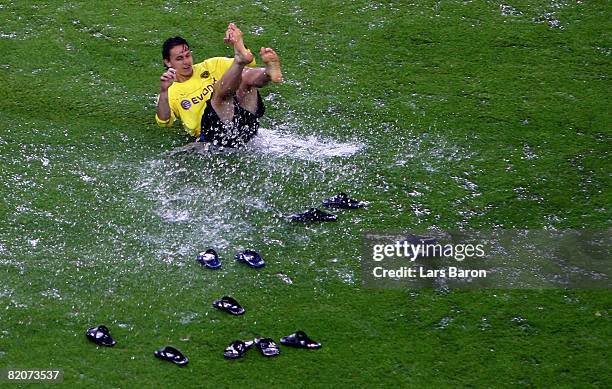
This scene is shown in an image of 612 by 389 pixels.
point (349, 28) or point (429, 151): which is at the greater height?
point (349, 28)

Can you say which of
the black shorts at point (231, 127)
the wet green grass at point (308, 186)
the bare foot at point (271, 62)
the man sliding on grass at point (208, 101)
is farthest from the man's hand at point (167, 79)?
the bare foot at point (271, 62)

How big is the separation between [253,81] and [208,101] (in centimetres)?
37

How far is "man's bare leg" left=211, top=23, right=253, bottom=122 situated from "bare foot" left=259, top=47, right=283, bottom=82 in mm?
101

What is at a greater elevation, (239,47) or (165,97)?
(239,47)

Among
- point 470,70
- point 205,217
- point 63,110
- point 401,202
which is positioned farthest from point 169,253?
point 470,70

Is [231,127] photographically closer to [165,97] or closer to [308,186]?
[165,97]

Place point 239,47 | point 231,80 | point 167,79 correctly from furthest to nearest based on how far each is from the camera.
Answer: point 167,79 → point 231,80 → point 239,47

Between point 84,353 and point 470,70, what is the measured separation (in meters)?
4.27

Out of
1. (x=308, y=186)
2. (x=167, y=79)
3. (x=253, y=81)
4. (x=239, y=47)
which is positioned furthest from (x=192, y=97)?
(x=308, y=186)

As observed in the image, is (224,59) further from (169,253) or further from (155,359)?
(155,359)

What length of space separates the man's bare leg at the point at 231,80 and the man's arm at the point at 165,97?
0.33 metres

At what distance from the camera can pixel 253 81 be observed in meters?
7.63

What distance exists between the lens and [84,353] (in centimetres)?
579

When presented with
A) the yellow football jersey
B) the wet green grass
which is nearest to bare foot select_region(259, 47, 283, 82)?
the yellow football jersey
